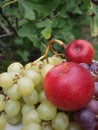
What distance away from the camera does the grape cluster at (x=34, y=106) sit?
1.05 meters

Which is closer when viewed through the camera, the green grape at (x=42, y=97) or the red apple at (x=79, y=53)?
the green grape at (x=42, y=97)

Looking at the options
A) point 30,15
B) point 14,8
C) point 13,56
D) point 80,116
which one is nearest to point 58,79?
point 80,116

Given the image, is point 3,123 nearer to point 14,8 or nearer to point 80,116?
point 80,116

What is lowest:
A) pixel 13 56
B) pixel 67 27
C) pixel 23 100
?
pixel 13 56

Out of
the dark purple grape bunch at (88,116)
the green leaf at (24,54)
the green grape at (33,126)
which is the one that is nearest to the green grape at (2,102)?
the green grape at (33,126)

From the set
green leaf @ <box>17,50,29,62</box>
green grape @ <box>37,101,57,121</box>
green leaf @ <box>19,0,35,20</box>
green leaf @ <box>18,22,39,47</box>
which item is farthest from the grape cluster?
green leaf @ <box>17,50,29,62</box>

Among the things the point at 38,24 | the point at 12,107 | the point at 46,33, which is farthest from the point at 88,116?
the point at 38,24

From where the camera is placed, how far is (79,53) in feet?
4.00

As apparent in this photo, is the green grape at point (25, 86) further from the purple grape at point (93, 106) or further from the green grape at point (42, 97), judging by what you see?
the purple grape at point (93, 106)

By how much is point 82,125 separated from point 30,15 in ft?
2.08

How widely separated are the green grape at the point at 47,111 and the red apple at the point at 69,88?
0.07ft

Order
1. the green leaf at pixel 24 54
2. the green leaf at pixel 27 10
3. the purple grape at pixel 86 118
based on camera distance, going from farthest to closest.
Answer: the green leaf at pixel 24 54
the green leaf at pixel 27 10
the purple grape at pixel 86 118

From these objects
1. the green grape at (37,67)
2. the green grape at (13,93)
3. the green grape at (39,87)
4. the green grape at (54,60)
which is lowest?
the green grape at (39,87)

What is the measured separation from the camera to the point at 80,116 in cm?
104
